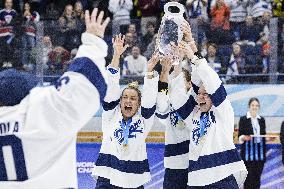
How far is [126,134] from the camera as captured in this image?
19.2 feet

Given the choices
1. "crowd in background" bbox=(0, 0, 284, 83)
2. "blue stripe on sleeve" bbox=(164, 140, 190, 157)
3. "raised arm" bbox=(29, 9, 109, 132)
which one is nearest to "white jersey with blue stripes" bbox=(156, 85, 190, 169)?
"blue stripe on sleeve" bbox=(164, 140, 190, 157)

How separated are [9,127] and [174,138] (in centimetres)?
310

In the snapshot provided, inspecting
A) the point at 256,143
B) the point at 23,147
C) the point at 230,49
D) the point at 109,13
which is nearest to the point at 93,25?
the point at 23,147

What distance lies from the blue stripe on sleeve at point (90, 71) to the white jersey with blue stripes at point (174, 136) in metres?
2.86

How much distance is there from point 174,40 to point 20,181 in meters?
2.95

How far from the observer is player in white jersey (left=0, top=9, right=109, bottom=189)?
Answer: 2.87 metres

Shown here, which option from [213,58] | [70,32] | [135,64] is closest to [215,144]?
[213,58]

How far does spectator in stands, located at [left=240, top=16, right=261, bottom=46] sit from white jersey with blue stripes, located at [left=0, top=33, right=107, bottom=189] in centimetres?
724

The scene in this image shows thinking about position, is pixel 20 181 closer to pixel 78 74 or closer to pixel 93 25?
pixel 78 74

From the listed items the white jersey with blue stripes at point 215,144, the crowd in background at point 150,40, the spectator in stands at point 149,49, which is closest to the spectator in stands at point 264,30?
the crowd in background at point 150,40

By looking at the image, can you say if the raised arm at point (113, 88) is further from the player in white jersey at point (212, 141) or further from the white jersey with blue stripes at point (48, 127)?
the white jersey with blue stripes at point (48, 127)

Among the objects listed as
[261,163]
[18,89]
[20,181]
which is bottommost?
[261,163]

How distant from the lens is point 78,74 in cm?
299

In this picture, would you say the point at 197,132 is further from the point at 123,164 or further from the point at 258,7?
the point at 258,7
